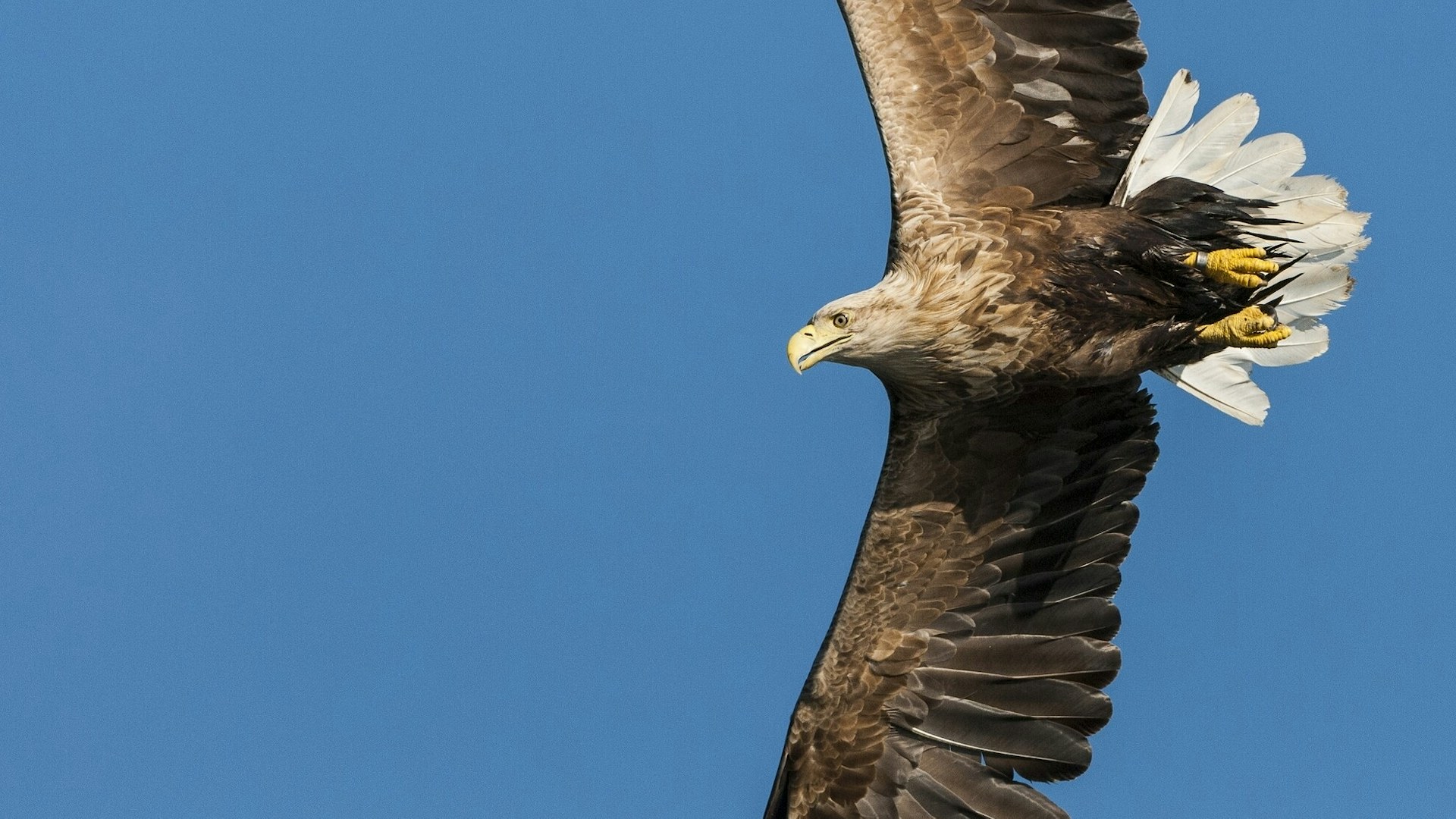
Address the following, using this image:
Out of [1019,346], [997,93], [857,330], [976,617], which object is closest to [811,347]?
[857,330]

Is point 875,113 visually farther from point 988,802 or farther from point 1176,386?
point 988,802

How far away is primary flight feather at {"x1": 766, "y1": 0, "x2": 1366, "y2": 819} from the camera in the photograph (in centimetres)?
933

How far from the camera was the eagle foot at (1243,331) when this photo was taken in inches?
365

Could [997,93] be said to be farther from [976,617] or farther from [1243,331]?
[976,617]

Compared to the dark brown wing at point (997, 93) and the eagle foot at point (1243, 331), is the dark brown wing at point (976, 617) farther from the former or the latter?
the dark brown wing at point (997, 93)

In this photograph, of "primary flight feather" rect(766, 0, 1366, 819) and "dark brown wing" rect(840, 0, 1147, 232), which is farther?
"dark brown wing" rect(840, 0, 1147, 232)

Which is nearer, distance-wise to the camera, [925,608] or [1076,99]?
[1076,99]

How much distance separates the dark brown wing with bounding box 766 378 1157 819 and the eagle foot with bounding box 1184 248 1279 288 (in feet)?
2.67

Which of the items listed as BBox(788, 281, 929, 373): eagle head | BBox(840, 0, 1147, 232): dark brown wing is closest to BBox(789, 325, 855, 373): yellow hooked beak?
BBox(788, 281, 929, 373): eagle head

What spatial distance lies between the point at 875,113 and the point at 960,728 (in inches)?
139

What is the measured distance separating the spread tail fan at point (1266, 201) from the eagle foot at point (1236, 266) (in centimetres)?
12

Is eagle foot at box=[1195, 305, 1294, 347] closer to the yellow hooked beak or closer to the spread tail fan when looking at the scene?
the spread tail fan

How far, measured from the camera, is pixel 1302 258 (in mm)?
10094

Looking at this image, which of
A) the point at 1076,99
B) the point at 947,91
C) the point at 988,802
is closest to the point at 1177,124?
the point at 1076,99
